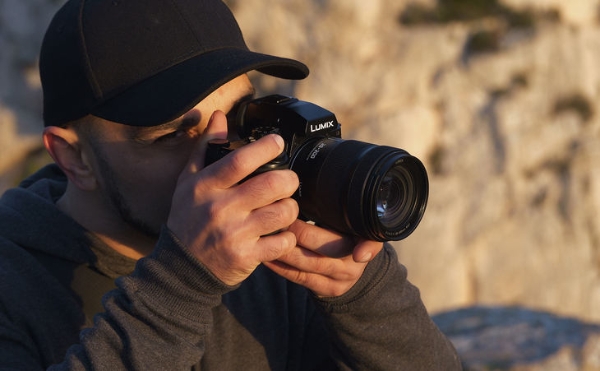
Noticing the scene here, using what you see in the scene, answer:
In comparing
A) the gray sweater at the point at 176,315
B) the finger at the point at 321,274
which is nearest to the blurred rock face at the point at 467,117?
the gray sweater at the point at 176,315

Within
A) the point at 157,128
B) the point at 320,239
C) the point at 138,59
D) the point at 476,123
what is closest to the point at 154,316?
the point at 320,239

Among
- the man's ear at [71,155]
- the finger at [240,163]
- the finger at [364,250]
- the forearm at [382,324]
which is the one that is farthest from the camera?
the man's ear at [71,155]

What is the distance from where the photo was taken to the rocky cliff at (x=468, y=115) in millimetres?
8219

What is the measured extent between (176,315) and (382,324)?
469mm

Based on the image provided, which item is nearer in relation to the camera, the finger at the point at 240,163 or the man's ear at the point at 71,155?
the finger at the point at 240,163

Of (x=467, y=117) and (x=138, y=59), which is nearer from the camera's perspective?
(x=138, y=59)

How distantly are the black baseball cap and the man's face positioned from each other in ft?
0.21

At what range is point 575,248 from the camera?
8695mm

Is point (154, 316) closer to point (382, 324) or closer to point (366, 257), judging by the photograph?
point (366, 257)

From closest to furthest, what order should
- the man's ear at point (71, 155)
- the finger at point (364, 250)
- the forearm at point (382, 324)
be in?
the finger at point (364, 250) → the forearm at point (382, 324) → the man's ear at point (71, 155)

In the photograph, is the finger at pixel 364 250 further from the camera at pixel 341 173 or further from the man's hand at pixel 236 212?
the man's hand at pixel 236 212

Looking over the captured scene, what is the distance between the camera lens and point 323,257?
4.32 feet

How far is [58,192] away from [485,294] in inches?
290

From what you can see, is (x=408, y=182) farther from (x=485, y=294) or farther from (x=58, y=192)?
(x=485, y=294)
